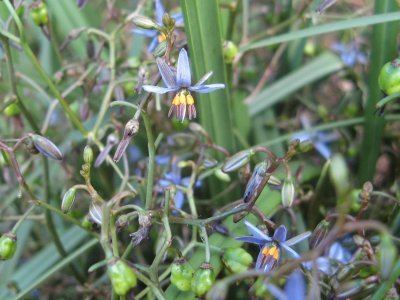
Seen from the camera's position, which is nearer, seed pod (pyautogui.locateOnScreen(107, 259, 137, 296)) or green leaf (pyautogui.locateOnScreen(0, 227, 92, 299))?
seed pod (pyautogui.locateOnScreen(107, 259, 137, 296))

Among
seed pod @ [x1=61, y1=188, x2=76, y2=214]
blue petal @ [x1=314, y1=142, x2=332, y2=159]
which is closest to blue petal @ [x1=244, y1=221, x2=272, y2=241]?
seed pod @ [x1=61, y1=188, x2=76, y2=214]

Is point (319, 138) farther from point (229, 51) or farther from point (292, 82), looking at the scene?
point (229, 51)

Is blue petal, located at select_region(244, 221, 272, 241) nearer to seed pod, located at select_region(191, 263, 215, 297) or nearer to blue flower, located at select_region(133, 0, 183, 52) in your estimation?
seed pod, located at select_region(191, 263, 215, 297)

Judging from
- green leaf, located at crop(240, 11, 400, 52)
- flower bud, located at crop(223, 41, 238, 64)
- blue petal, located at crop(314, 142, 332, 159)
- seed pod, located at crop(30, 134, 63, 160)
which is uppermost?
green leaf, located at crop(240, 11, 400, 52)

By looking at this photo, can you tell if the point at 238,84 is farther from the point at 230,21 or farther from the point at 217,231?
the point at 217,231

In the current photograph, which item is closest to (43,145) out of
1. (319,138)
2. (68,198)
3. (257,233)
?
(68,198)
